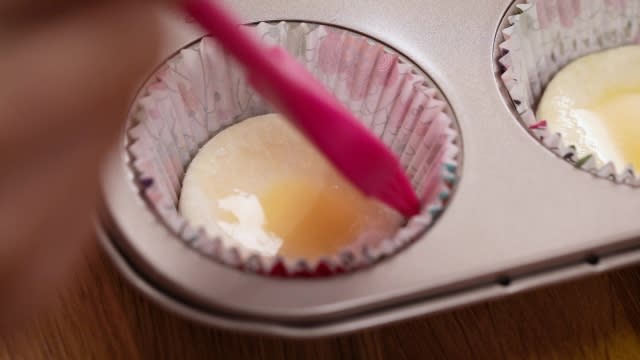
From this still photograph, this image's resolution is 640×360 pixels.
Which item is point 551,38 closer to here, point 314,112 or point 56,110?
point 314,112

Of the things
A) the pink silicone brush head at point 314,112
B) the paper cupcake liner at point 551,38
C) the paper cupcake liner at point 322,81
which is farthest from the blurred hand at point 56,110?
the paper cupcake liner at point 551,38

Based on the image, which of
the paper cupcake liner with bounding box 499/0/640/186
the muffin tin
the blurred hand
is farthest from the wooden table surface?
the blurred hand

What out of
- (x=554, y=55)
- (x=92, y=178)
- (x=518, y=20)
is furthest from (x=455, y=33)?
(x=92, y=178)

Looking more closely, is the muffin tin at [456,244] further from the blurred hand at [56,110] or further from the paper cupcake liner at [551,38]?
the blurred hand at [56,110]

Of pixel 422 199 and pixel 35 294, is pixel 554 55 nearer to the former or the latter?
pixel 422 199

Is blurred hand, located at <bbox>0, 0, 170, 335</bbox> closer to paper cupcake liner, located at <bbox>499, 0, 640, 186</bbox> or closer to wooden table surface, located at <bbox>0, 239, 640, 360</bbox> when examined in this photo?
wooden table surface, located at <bbox>0, 239, 640, 360</bbox>

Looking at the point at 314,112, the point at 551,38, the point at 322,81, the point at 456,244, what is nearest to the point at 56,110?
the point at 314,112
